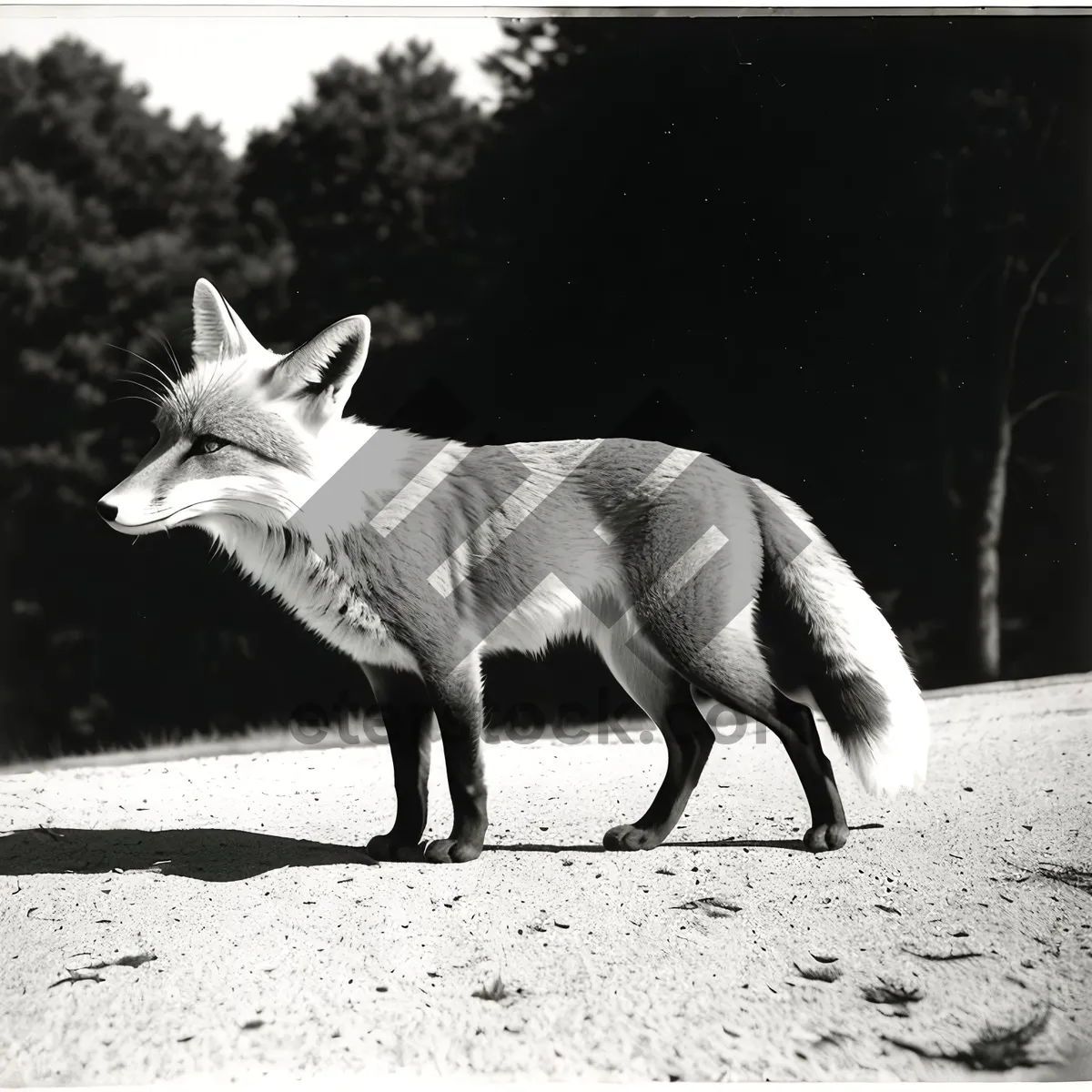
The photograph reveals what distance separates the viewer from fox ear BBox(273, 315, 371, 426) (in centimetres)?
344

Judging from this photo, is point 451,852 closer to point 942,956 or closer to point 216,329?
point 942,956

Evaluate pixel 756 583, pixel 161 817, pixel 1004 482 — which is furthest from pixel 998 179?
pixel 161 817

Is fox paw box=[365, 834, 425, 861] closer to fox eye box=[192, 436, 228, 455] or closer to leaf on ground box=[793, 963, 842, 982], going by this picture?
leaf on ground box=[793, 963, 842, 982]

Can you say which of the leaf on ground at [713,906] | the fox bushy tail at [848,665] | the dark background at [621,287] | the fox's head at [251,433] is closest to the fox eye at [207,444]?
the fox's head at [251,433]

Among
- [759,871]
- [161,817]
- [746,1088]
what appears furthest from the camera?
[161,817]

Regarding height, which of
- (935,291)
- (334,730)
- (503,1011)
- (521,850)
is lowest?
(503,1011)

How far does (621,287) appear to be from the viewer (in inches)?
172

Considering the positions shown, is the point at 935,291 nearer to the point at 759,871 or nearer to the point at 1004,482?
the point at 1004,482

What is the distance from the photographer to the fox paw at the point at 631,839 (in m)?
3.67

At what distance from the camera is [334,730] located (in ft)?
14.4

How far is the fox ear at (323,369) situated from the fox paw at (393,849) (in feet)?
4.69

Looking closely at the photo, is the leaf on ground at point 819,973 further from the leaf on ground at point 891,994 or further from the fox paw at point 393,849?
the fox paw at point 393,849

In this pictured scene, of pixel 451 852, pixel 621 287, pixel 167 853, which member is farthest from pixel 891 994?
pixel 621 287

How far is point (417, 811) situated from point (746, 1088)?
4.42 feet
